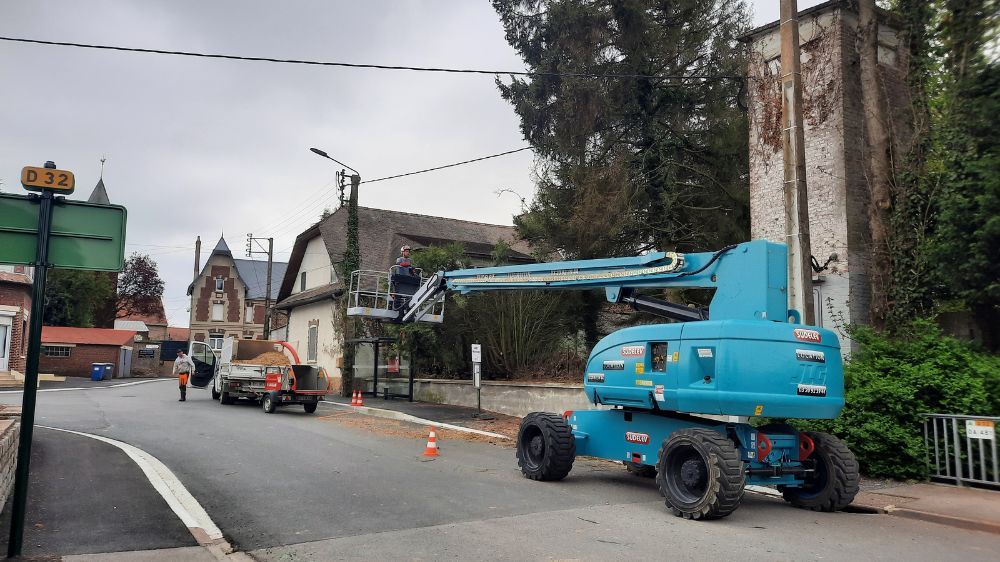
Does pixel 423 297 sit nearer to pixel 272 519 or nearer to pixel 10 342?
pixel 272 519

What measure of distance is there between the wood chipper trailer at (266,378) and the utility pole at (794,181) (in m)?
13.8

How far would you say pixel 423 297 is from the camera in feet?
42.8

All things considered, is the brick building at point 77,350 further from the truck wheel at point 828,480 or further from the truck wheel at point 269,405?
the truck wheel at point 828,480

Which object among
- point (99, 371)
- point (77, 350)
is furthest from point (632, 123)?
point (77, 350)

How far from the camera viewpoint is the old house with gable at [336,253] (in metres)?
30.9

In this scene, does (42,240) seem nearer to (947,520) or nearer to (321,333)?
(947,520)

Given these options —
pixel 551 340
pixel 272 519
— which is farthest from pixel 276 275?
pixel 272 519

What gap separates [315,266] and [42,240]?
30.0 meters

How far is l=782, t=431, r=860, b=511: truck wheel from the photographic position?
828cm

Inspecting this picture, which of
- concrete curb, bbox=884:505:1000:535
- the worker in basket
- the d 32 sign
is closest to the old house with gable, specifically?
the worker in basket

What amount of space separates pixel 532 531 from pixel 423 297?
21.7ft

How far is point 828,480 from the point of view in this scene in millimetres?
8422

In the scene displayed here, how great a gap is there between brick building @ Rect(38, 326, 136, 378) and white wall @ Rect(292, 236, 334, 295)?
63.0 ft

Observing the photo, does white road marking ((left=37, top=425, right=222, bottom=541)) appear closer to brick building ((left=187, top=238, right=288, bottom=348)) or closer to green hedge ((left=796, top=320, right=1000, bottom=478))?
green hedge ((left=796, top=320, right=1000, bottom=478))
